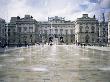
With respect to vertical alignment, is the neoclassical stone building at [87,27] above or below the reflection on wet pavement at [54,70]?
above

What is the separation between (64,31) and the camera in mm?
158250

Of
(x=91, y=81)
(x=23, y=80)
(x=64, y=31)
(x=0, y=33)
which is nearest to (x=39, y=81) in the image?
(x=23, y=80)

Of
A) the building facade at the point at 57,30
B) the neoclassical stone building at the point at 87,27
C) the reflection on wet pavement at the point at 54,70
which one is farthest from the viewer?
the building facade at the point at 57,30

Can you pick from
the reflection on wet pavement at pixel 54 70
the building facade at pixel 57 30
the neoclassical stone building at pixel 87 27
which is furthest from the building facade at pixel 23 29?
the reflection on wet pavement at pixel 54 70

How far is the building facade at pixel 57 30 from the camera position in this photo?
153m

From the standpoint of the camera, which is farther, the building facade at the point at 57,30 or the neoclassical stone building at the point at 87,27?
the building facade at the point at 57,30

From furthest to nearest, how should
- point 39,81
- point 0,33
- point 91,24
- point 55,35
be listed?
1. point 55,35
2. point 91,24
3. point 0,33
4. point 39,81

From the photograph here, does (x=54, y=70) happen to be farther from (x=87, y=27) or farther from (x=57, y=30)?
(x=57, y=30)

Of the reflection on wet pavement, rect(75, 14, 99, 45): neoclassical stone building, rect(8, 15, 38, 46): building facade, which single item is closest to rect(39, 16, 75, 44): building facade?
rect(8, 15, 38, 46): building facade

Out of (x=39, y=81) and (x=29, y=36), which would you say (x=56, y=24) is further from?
(x=39, y=81)

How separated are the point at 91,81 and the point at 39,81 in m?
1.95

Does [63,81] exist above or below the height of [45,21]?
below

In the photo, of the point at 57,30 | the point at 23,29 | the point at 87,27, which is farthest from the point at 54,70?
the point at 57,30

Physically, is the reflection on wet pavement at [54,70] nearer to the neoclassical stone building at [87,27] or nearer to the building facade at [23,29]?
the neoclassical stone building at [87,27]
